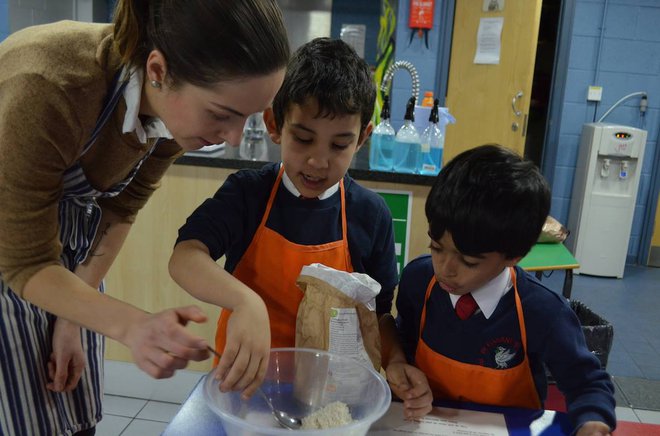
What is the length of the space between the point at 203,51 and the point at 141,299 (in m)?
1.64

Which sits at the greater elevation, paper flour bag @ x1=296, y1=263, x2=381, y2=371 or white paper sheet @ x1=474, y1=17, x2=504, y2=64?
white paper sheet @ x1=474, y1=17, x2=504, y2=64

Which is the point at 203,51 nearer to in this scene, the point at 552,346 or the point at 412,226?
the point at 552,346

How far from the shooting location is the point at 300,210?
1070mm

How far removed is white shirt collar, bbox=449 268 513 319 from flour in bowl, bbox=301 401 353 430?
12.8 inches

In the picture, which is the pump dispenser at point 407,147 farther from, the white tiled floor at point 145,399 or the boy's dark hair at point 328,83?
the white tiled floor at point 145,399

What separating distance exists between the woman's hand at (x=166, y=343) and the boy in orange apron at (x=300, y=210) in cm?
19

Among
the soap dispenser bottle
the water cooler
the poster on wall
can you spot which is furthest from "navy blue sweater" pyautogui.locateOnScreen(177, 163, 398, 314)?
the water cooler

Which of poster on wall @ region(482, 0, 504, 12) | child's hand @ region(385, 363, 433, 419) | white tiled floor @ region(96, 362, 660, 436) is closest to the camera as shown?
child's hand @ region(385, 363, 433, 419)

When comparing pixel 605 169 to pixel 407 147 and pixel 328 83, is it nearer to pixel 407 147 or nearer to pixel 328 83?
pixel 407 147

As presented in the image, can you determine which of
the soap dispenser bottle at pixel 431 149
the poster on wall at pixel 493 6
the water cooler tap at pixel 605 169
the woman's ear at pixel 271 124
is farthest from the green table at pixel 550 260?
the poster on wall at pixel 493 6

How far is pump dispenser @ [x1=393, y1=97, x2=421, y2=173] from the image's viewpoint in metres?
1.98

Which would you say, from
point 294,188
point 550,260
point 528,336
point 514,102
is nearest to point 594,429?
point 528,336

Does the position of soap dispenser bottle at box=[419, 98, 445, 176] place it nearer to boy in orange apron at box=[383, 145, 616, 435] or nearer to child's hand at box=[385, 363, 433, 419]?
boy in orange apron at box=[383, 145, 616, 435]

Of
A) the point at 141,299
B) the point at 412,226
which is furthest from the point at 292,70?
the point at 141,299
